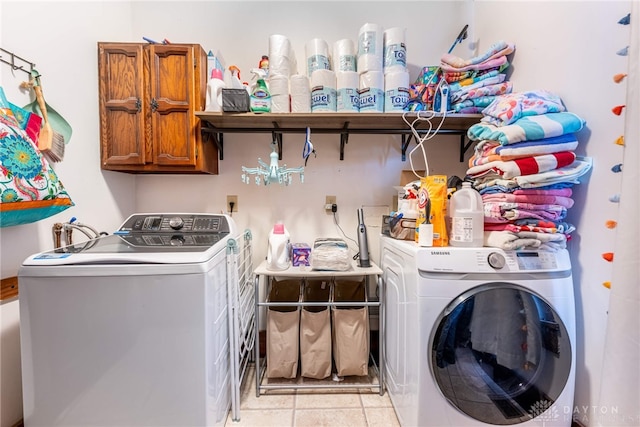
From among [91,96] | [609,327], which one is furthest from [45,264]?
[609,327]

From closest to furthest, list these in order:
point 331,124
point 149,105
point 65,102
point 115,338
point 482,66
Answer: point 115,338 → point 65,102 → point 482,66 → point 149,105 → point 331,124

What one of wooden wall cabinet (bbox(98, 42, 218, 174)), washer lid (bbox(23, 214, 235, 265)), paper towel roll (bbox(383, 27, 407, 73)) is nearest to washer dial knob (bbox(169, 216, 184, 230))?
washer lid (bbox(23, 214, 235, 265))

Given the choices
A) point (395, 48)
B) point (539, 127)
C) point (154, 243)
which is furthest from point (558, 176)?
point (154, 243)

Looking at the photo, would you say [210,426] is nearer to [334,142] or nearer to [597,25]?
[334,142]

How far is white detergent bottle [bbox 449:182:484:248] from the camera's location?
1.11m

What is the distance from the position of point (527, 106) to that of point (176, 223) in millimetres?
1887

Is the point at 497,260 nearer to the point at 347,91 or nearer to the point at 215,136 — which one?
the point at 347,91

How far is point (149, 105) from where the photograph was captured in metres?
1.59

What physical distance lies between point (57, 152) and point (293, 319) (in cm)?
148

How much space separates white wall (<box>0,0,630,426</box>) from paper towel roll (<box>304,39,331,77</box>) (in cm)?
34

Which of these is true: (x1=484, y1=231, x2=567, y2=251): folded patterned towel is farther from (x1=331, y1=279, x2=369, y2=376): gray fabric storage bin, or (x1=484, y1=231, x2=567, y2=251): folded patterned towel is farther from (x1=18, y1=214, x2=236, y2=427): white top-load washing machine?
(x1=18, y1=214, x2=236, y2=427): white top-load washing machine

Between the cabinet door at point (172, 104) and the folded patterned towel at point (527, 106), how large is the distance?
1661mm

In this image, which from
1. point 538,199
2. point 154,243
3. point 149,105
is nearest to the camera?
point 538,199

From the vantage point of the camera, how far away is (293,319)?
5.14 ft
